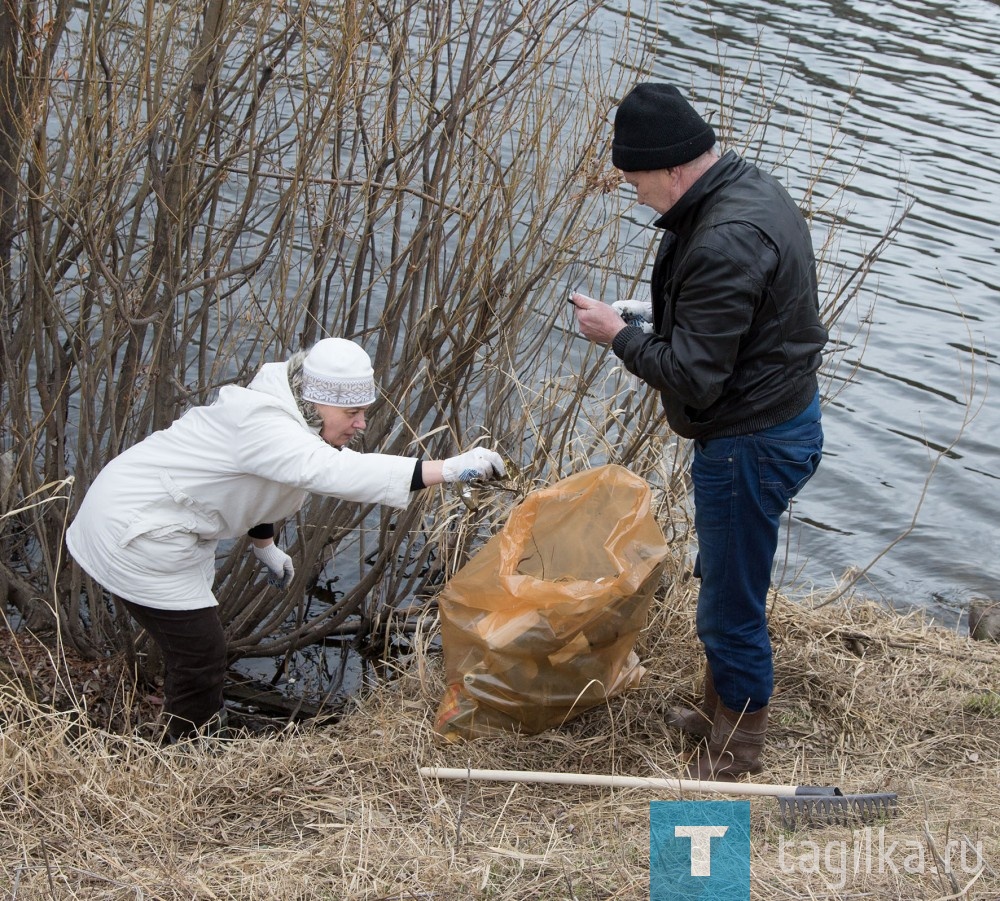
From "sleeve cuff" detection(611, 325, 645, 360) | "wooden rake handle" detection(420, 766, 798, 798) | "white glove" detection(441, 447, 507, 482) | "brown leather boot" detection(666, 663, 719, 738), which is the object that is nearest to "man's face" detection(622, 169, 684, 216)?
"sleeve cuff" detection(611, 325, 645, 360)

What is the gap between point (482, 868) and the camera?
2855 millimetres

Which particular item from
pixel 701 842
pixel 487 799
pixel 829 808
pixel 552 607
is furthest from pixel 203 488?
pixel 829 808

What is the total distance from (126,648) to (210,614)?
881mm

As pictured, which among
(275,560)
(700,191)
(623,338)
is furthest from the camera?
(275,560)

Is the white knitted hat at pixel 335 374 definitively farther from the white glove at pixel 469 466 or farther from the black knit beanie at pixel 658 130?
the black knit beanie at pixel 658 130

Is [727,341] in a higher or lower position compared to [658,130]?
lower

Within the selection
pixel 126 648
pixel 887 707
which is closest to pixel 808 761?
pixel 887 707

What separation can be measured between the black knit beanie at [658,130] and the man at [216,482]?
84 cm

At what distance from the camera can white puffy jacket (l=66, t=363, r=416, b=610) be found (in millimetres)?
3098

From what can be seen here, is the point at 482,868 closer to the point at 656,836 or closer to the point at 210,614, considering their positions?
the point at 656,836

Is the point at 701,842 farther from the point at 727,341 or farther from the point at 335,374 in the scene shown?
the point at 335,374

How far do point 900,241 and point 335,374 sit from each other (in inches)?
281

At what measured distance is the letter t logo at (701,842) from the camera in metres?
2.89

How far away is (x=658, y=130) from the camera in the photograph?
297cm
